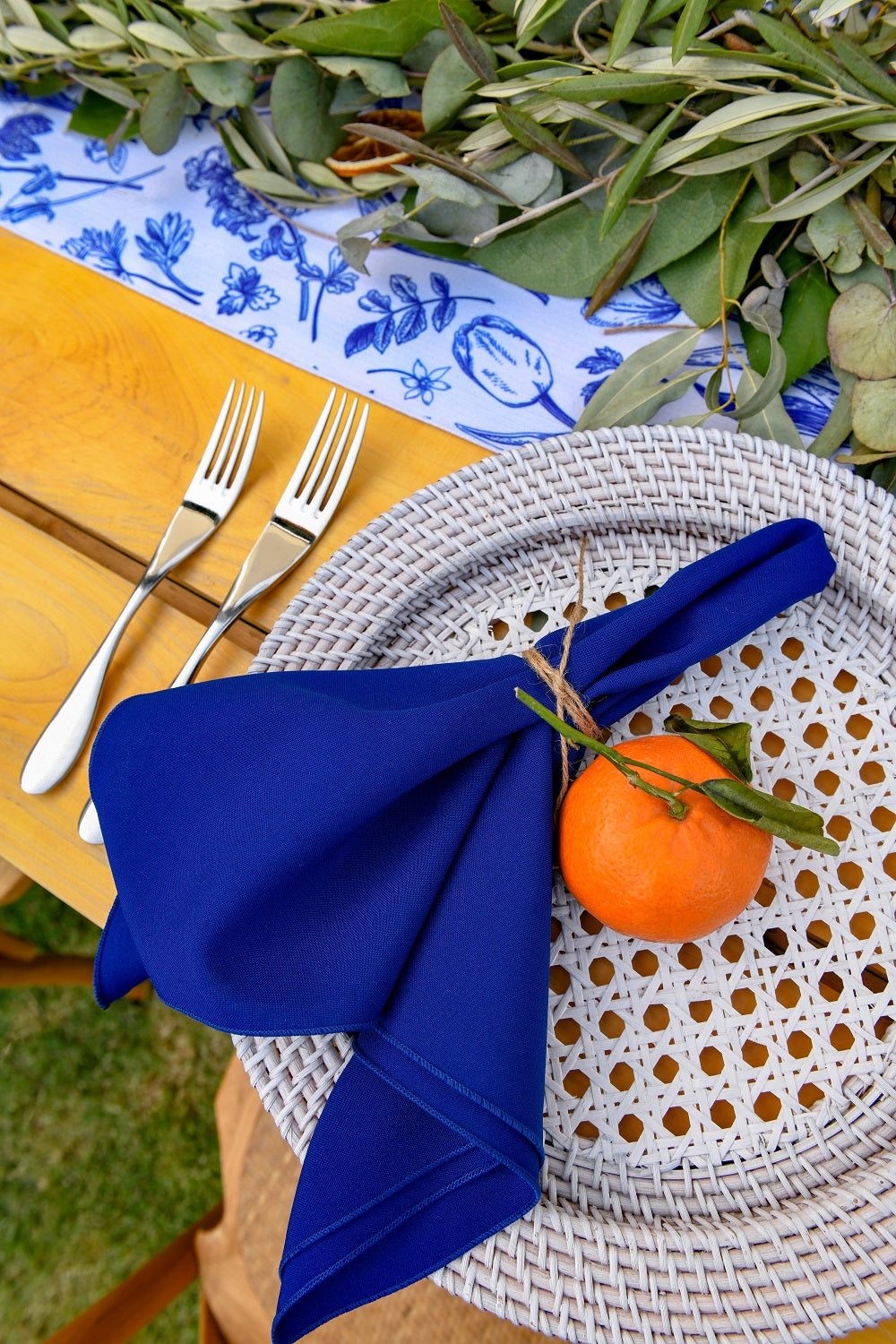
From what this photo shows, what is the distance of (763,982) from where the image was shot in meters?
0.46

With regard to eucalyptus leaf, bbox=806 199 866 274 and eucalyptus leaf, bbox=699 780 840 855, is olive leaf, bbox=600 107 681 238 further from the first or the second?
eucalyptus leaf, bbox=699 780 840 855

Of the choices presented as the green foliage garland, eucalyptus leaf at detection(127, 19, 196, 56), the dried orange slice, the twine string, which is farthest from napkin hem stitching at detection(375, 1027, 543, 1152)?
eucalyptus leaf at detection(127, 19, 196, 56)

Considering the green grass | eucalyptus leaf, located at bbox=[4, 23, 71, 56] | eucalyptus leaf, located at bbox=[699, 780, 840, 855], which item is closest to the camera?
eucalyptus leaf, located at bbox=[699, 780, 840, 855]

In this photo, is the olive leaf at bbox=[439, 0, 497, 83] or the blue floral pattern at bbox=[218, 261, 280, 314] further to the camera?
the blue floral pattern at bbox=[218, 261, 280, 314]

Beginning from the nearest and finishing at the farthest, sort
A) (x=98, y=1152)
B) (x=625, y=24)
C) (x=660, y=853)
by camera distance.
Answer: (x=660, y=853)
(x=625, y=24)
(x=98, y=1152)

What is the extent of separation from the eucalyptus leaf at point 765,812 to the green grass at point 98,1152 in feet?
3.40

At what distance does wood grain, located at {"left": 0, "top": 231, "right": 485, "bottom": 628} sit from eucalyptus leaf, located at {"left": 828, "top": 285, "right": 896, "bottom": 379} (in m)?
0.25

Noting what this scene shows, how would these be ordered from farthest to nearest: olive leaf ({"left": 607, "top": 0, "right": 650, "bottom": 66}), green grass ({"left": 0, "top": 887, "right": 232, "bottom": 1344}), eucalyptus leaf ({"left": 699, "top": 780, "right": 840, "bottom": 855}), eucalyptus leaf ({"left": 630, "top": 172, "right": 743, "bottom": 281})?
green grass ({"left": 0, "top": 887, "right": 232, "bottom": 1344})
eucalyptus leaf ({"left": 630, "top": 172, "right": 743, "bottom": 281})
olive leaf ({"left": 607, "top": 0, "right": 650, "bottom": 66})
eucalyptus leaf ({"left": 699, "top": 780, "right": 840, "bottom": 855})

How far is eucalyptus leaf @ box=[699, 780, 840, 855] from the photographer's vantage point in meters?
0.37

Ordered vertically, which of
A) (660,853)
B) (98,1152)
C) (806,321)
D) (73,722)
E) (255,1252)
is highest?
(806,321)

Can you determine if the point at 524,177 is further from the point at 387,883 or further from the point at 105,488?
the point at 387,883

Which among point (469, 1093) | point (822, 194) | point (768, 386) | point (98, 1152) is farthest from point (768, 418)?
point (98, 1152)

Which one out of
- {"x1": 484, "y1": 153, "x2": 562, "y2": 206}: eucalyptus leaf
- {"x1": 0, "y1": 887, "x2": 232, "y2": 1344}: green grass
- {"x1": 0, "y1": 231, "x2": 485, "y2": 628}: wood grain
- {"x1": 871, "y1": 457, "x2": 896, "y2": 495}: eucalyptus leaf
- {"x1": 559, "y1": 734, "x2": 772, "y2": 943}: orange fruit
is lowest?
{"x1": 0, "y1": 887, "x2": 232, "y2": 1344}: green grass

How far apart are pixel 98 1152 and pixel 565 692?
45.4 inches
